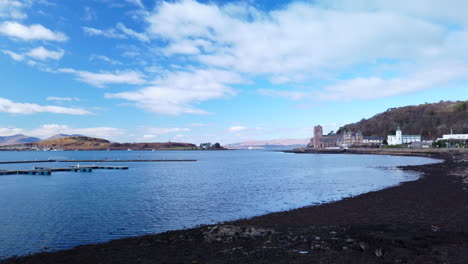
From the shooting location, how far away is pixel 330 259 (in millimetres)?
10227

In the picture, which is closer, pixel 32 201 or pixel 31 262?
pixel 31 262

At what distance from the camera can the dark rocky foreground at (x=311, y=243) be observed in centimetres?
1057

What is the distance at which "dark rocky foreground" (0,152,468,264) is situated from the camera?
1057 centimetres

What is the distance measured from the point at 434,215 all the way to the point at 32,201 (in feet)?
97.8

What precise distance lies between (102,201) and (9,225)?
371 inches

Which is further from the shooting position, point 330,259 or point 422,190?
point 422,190

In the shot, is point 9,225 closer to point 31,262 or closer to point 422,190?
point 31,262

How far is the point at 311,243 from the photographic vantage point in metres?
12.3

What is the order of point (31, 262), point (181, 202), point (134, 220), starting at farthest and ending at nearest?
point (181, 202) < point (134, 220) < point (31, 262)

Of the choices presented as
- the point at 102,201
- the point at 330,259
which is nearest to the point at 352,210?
the point at 330,259

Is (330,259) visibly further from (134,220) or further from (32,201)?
(32,201)

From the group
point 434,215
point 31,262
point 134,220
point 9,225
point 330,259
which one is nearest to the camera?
point 330,259

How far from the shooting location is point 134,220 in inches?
795

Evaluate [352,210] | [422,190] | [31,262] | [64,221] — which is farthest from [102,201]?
[422,190]
